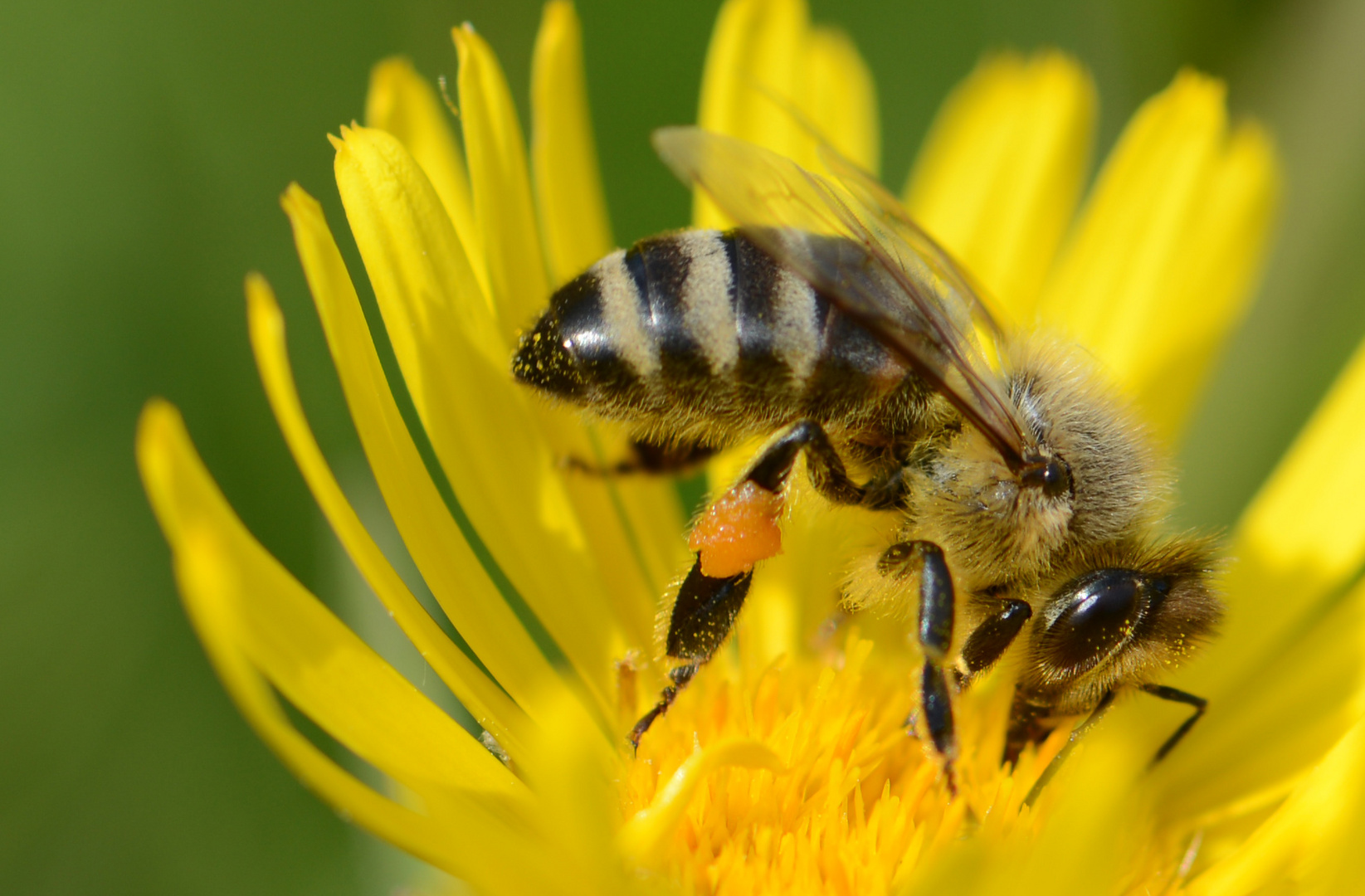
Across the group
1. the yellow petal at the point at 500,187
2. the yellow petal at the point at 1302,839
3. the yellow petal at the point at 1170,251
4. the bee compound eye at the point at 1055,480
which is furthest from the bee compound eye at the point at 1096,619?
the yellow petal at the point at 1170,251

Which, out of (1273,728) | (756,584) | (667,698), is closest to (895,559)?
(667,698)

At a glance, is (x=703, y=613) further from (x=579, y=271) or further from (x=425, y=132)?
(x=425, y=132)

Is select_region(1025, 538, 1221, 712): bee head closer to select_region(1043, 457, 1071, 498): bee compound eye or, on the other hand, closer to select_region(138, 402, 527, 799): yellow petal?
select_region(1043, 457, 1071, 498): bee compound eye

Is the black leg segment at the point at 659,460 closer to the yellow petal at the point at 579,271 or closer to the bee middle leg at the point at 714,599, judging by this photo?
the yellow petal at the point at 579,271

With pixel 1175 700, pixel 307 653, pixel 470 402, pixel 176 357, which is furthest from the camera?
pixel 176 357

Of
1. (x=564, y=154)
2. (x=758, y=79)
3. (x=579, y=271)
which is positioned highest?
(x=758, y=79)

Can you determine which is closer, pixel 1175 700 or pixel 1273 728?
pixel 1175 700

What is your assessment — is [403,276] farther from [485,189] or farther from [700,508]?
[700,508]
